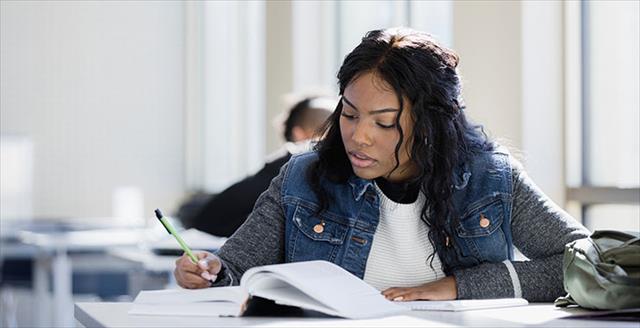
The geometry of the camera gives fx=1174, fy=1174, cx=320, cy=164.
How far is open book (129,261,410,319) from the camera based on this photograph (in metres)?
1.80

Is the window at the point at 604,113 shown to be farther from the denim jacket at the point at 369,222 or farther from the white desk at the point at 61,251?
the white desk at the point at 61,251

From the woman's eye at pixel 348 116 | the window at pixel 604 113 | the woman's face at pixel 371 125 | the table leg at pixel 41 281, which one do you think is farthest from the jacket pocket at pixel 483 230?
the table leg at pixel 41 281

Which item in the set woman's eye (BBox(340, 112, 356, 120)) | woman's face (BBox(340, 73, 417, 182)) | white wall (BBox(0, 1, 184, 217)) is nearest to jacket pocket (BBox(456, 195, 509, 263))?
woman's face (BBox(340, 73, 417, 182))

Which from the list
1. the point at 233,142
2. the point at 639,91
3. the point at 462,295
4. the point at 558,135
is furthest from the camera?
the point at 233,142

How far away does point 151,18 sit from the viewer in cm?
882

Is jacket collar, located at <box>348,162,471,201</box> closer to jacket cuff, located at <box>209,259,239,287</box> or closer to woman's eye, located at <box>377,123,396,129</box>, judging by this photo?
woman's eye, located at <box>377,123,396,129</box>

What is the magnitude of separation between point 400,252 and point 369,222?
85 mm

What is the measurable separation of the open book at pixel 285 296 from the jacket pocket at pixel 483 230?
46 centimetres

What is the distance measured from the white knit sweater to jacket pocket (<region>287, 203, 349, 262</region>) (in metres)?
0.07

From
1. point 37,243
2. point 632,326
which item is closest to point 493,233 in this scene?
point 632,326

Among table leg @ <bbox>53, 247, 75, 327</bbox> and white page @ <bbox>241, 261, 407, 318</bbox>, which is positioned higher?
white page @ <bbox>241, 261, 407, 318</bbox>

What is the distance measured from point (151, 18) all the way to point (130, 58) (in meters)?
0.34

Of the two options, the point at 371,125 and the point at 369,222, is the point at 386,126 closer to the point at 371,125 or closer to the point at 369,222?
the point at 371,125

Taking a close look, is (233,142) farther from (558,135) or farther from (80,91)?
(558,135)
